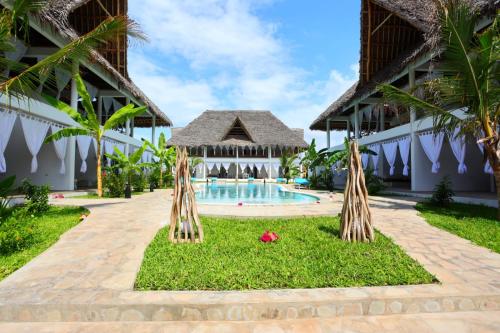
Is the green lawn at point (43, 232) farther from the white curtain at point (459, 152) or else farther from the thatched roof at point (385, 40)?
the thatched roof at point (385, 40)

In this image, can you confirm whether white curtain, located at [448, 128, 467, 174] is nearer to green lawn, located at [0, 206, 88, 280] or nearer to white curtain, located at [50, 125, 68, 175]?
green lawn, located at [0, 206, 88, 280]

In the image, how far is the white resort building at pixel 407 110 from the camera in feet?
37.8

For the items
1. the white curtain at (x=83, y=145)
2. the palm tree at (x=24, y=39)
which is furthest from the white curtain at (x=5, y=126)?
the palm tree at (x=24, y=39)

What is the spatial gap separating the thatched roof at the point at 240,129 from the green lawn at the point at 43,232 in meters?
22.9

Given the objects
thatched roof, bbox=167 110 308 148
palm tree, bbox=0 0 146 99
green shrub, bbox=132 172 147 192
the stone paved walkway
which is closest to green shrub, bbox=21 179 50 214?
palm tree, bbox=0 0 146 99

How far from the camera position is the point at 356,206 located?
455 centimetres

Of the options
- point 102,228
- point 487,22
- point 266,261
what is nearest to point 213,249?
point 266,261

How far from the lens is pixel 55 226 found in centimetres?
562

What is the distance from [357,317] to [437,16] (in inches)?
248

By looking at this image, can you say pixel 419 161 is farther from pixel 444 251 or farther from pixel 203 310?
pixel 203 310

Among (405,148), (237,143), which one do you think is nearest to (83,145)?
(405,148)

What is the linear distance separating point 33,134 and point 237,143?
2177 cm

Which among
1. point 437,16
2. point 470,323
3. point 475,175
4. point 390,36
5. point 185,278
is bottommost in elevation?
point 470,323

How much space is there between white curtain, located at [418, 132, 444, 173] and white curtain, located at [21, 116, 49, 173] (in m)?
13.6
